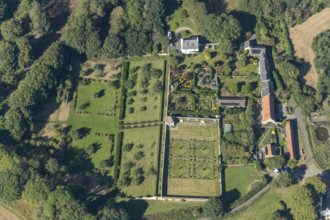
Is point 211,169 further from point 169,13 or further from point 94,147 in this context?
point 169,13

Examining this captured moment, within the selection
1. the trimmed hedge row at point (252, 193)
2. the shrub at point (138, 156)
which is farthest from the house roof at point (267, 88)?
the shrub at point (138, 156)

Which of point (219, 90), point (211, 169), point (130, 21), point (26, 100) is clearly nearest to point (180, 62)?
point (219, 90)

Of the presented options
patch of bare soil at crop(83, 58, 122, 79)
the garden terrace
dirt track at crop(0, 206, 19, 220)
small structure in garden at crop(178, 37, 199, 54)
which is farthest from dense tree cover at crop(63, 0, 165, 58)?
dirt track at crop(0, 206, 19, 220)

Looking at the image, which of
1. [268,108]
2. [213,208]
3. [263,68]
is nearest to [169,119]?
[213,208]

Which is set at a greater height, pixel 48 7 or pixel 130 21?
pixel 48 7

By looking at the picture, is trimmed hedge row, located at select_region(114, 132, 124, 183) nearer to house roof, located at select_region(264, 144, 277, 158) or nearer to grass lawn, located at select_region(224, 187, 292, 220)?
grass lawn, located at select_region(224, 187, 292, 220)

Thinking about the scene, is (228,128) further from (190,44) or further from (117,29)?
(117,29)

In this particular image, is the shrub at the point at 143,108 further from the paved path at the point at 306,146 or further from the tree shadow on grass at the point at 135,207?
the paved path at the point at 306,146
